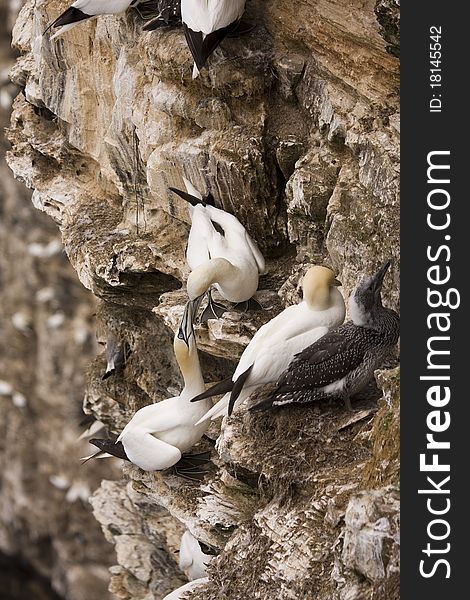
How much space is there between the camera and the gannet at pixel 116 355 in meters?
9.29

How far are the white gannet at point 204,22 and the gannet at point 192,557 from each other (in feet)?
10.6

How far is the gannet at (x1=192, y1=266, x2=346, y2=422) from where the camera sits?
615cm

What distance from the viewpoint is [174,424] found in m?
7.16

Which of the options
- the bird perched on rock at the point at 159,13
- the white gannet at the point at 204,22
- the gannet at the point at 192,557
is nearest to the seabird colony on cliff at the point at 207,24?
the white gannet at the point at 204,22

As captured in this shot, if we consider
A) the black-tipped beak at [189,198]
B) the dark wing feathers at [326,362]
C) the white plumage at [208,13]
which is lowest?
the dark wing feathers at [326,362]

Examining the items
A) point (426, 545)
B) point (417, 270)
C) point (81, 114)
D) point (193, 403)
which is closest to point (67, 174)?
point (81, 114)

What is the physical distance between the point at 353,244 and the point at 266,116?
1.34 metres

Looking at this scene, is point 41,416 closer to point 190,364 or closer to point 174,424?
point 174,424

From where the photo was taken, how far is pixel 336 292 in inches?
247

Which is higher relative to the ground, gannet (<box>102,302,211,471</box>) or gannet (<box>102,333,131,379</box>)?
gannet (<box>102,333,131,379</box>)

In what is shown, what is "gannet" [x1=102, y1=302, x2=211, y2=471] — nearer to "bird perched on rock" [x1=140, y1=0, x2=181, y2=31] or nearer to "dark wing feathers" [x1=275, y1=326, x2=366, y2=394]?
"dark wing feathers" [x1=275, y1=326, x2=366, y2=394]

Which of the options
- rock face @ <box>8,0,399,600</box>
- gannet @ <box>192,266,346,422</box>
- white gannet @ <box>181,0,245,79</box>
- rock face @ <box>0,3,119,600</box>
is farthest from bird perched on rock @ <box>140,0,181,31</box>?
rock face @ <box>0,3,119,600</box>

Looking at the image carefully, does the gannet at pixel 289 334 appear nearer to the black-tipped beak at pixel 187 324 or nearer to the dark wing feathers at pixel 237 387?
the dark wing feathers at pixel 237 387

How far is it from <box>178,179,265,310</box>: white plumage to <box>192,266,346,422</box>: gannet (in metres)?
0.59
